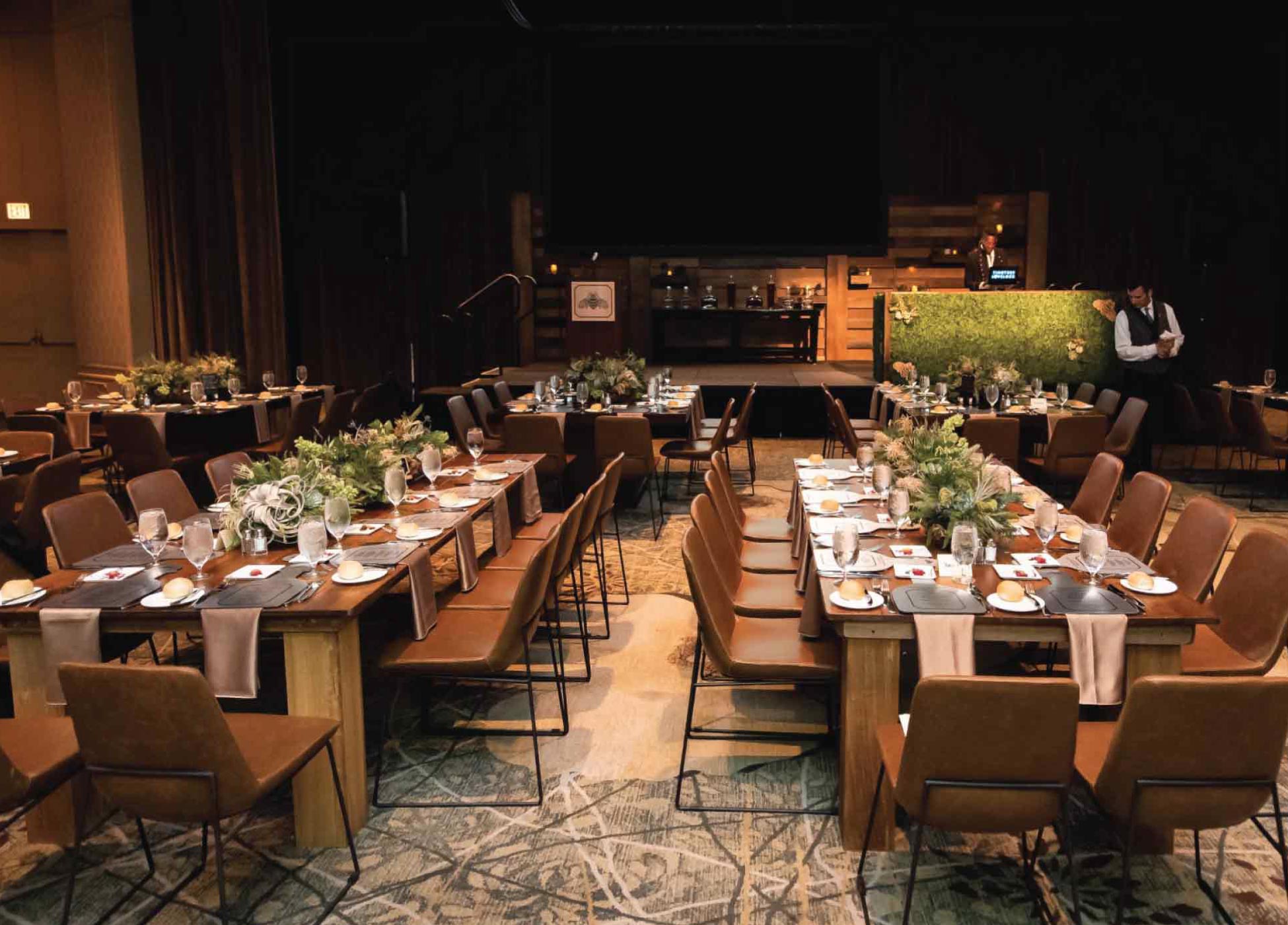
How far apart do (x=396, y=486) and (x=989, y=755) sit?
2.69m

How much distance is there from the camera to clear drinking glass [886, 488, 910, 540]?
3.93m

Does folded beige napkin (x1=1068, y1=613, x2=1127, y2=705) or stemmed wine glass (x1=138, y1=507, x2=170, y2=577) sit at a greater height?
stemmed wine glass (x1=138, y1=507, x2=170, y2=577)

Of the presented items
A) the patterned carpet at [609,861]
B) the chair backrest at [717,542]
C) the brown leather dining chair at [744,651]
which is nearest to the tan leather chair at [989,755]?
the patterned carpet at [609,861]

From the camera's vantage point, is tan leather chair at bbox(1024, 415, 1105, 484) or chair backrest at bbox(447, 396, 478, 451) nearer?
tan leather chair at bbox(1024, 415, 1105, 484)

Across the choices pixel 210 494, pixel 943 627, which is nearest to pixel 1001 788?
pixel 943 627

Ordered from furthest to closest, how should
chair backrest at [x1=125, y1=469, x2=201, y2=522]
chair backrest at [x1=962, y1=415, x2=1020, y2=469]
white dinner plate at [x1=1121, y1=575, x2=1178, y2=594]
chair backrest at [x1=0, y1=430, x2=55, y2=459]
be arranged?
1. chair backrest at [x1=962, y1=415, x2=1020, y2=469]
2. chair backrest at [x1=0, y1=430, x2=55, y2=459]
3. chair backrest at [x1=125, y1=469, x2=201, y2=522]
4. white dinner plate at [x1=1121, y1=575, x2=1178, y2=594]

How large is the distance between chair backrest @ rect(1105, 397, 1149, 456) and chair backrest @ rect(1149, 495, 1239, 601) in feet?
12.4

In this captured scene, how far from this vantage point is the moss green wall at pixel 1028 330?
10.4 m

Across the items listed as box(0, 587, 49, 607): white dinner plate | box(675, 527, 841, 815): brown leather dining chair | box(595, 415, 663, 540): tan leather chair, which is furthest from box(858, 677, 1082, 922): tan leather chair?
box(595, 415, 663, 540): tan leather chair

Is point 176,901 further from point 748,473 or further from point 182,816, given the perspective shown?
point 748,473

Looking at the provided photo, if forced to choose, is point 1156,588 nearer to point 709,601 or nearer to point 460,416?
point 709,601

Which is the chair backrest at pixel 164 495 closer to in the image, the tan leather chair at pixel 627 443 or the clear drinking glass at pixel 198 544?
the clear drinking glass at pixel 198 544

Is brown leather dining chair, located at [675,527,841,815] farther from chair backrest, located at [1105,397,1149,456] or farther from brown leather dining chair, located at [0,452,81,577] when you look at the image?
chair backrest, located at [1105,397,1149,456]

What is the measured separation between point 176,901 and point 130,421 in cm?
491
